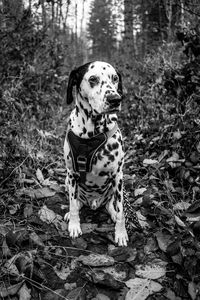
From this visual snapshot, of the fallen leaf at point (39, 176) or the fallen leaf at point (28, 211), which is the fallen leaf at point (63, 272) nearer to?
the fallen leaf at point (28, 211)

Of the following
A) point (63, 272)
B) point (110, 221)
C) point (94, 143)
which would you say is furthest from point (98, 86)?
point (63, 272)

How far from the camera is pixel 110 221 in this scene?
124 inches

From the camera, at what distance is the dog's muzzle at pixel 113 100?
94.5 inches

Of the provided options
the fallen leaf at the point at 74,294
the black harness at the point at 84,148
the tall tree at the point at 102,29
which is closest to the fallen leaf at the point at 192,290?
the fallen leaf at the point at 74,294

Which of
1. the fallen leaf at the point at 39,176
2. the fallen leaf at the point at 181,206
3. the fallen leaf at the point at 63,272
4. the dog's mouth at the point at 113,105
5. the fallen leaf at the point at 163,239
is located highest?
the dog's mouth at the point at 113,105

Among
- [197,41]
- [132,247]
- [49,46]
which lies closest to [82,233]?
[132,247]

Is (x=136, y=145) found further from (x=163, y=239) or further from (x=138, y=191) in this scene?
(x=163, y=239)

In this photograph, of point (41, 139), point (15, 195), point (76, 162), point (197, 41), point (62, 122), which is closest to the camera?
point (76, 162)

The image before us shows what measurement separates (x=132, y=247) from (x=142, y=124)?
9.52ft

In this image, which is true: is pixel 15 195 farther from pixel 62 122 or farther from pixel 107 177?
pixel 62 122

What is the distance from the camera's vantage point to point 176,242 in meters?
2.27

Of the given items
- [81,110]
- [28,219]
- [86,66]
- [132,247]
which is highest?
[86,66]

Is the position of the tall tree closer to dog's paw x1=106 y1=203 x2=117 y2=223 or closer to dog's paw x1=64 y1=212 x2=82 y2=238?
dog's paw x1=106 y1=203 x2=117 y2=223

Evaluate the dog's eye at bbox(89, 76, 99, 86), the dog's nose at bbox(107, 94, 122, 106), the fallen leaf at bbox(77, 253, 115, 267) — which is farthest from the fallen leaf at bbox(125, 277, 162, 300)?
the dog's eye at bbox(89, 76, 99, 86)
